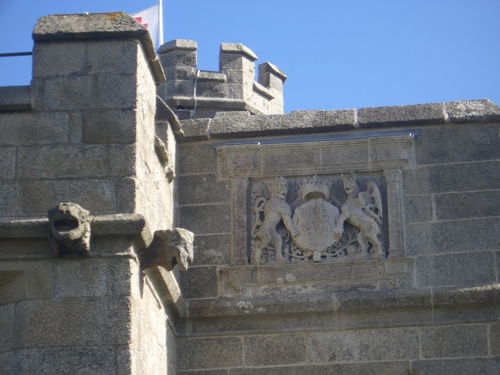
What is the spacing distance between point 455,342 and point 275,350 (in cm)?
140

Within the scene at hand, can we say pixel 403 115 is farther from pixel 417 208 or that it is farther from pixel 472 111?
pixel 417 208

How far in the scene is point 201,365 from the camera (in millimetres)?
11000

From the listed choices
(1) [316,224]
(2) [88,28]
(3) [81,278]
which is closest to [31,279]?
(3) [81,278]

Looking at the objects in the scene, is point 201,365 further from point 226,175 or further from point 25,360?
point 25,360

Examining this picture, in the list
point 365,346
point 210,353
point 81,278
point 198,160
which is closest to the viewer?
point 81,278

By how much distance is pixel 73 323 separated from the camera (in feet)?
28.6

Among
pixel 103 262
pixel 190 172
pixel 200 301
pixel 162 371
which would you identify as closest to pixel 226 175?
pixel 190 172

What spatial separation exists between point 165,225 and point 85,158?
1.72 metres

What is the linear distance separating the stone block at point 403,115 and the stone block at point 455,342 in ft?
5.83

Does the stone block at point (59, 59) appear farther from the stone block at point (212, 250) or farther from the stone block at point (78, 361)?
the stone block at point (212, 250)

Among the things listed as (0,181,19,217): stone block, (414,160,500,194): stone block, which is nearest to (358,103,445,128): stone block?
(414,160,500,194): stone block

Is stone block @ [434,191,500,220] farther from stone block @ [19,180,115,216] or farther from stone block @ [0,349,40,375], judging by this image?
stone block @ [0,349,40,375]

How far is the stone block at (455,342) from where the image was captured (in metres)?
10.8

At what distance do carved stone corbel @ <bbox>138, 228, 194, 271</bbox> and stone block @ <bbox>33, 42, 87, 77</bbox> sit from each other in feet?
4.20
